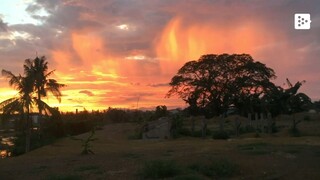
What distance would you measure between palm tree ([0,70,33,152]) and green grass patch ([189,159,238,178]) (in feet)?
61.8

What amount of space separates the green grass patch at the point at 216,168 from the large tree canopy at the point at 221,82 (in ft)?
149

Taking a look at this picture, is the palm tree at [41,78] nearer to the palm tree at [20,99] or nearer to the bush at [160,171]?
the palm tree at [20,99]

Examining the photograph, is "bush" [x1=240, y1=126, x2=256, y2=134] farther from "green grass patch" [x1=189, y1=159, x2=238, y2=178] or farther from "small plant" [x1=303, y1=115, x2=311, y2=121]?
"green grass patch" [x1=189, y1=159, x2=238, y2=178]

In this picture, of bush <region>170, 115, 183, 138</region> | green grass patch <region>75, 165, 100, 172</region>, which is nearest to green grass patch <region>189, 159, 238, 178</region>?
green grass patch <region>75, 165, 100, 172</region>

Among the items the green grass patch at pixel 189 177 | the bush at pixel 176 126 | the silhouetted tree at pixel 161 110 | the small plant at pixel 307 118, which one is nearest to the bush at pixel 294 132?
the bush at pixel 176 126

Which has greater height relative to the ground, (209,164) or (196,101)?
(196,101)

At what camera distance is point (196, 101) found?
60125mm

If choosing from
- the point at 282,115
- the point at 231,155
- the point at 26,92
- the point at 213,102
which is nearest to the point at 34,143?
the point at 26,92

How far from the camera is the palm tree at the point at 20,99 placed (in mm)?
29031

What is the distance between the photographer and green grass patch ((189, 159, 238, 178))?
11953 mm

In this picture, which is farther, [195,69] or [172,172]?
[195,69]

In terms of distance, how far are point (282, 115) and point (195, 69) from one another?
15049 millimetres

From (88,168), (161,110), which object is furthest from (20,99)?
(161,110)

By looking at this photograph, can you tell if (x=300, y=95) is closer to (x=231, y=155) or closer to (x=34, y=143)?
(x=34, y=143)
